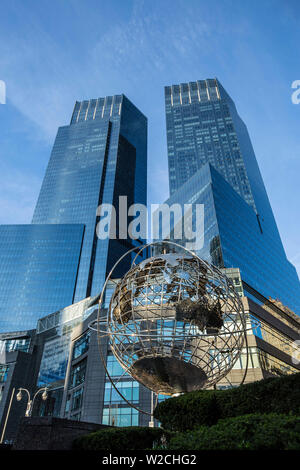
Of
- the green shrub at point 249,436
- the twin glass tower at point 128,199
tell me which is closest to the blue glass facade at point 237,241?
the twin glass tower at point 128,199

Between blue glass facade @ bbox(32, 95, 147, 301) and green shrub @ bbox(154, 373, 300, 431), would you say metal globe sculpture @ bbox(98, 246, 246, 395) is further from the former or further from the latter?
blue glass facade @ bbox(32, 95, 147, 301)

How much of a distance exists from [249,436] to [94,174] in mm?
114263

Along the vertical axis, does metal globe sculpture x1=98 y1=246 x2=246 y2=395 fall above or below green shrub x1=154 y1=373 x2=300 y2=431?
above

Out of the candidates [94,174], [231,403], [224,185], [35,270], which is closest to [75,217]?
[94,174]

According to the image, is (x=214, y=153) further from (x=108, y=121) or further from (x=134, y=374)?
(x=134, y=374)

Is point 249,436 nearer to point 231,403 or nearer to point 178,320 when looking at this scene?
point 231,403

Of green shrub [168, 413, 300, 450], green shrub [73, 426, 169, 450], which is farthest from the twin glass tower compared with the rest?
green shrub [168, 413, 300, 450]

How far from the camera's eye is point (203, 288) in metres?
11.1

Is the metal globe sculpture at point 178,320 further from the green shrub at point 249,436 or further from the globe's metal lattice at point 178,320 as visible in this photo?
the green shrub at point 249,436

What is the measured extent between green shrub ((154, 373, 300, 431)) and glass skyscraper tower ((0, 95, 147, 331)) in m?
77.1

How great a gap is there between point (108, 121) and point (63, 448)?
446 ft

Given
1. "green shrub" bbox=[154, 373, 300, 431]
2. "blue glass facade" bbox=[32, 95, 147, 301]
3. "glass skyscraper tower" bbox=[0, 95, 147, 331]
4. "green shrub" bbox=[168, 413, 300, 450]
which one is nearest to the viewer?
"green shrub" bbox=[168, 413, 300, 450]

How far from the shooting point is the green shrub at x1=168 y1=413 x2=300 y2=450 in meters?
5.59

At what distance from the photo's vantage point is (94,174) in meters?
115
